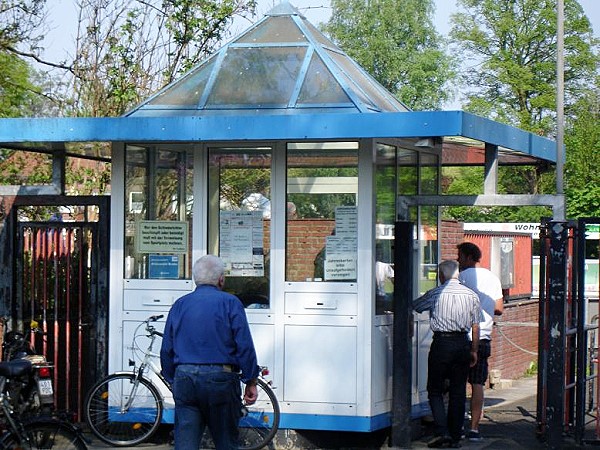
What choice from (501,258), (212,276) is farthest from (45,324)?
(501,258)

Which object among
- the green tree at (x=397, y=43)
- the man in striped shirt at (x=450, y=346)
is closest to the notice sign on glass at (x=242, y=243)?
the man in striped shirt at (x=450, y=346)

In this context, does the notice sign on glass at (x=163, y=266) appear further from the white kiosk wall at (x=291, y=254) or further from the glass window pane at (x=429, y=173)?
the glass window pane at (x=429, y=173)

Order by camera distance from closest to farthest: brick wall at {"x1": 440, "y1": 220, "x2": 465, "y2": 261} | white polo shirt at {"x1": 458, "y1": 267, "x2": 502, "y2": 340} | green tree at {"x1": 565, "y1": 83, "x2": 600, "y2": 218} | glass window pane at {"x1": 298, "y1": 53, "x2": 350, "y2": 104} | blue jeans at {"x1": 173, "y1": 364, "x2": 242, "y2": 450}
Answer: blue jeans at {"x1": 173, "y1": 364, "x2": 242, "y2": 450} → glass window pane at {"x1": 298, "y1": 53, "x2": 350, "y2": 104} → white polo shirt at {"x1": 458, "y1": 267, "x2": 502, "y2": 340} → brick wall at {"x1": 440, "y1": 220, "x2": 465, "y2": 261} → green tree at {"x1": 565, "y1": 83, "x2": 600, "y2": 218}

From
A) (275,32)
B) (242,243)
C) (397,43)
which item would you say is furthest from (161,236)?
(397,43)

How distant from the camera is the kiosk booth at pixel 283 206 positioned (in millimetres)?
10977

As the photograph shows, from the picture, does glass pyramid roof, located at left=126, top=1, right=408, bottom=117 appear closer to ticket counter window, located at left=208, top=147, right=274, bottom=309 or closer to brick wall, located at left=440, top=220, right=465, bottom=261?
ticket counter window, located at left=208, top=147, right=274, bottom=309

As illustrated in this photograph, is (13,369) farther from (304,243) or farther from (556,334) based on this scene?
(556,334)

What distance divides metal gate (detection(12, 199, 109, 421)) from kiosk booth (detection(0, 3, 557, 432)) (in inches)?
18.0

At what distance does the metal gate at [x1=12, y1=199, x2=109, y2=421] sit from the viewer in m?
12.0

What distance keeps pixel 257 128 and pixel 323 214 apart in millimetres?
1079

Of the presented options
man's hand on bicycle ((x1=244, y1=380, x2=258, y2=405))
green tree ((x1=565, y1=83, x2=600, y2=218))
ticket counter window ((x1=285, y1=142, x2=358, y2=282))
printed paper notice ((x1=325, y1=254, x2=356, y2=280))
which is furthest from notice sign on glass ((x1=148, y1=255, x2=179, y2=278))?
green tree ((x1=565, y1=83, x2=600, y2=218))

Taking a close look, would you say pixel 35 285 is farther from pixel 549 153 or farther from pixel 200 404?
pixel 549 153

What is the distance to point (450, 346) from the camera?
37.4 feet

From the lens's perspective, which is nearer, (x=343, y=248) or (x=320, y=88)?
(x=343, y=248)
